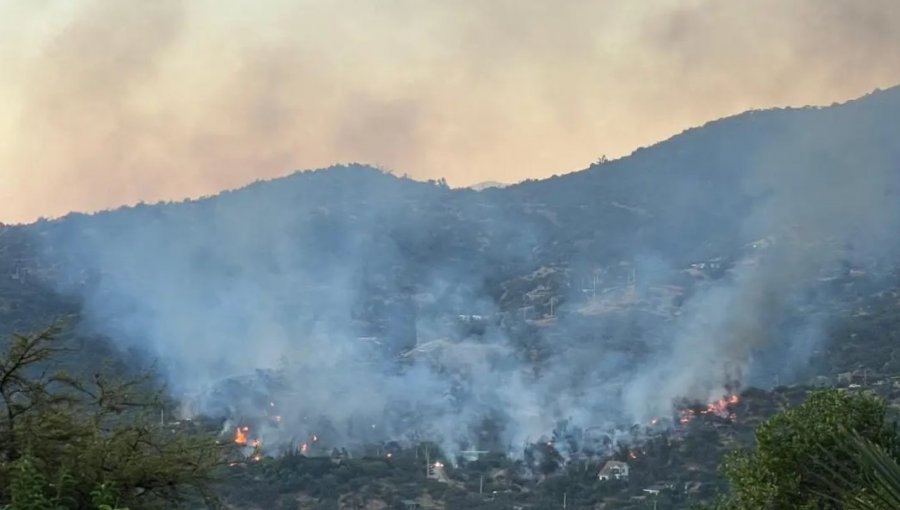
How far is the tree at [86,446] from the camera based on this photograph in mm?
8797

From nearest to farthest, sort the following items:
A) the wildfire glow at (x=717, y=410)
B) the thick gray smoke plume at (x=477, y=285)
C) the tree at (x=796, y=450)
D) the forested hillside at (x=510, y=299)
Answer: the tree at (x=796, y=450) < the wildfire glow at (x=717, y=410) < the forested hillside at (x=510, y=299) < the thick gray smoke plume at (x=477, y=285)

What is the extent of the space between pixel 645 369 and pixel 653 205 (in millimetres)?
47527

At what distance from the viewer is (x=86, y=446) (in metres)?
9.40

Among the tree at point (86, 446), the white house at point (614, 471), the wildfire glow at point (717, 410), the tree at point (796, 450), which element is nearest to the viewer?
the tree at point (86, 446)

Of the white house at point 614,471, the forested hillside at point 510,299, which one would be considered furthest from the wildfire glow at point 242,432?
the white house at point 614,471

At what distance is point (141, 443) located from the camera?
10305 mm

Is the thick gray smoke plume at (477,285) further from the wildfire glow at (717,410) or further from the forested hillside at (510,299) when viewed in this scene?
the wildfire glow at (717,410)

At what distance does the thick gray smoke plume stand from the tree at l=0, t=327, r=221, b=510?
140 ft

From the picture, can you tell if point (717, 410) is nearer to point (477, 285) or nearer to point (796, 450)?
point (796, 450)

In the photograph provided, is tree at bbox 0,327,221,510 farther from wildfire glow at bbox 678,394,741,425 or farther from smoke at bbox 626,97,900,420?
smoke at bbox 626,97,900,420

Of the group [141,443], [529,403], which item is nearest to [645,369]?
[529,403]

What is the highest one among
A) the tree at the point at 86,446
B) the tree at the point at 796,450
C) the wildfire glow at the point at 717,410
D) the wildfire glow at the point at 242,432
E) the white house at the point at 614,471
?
the tree at the point at 86,446

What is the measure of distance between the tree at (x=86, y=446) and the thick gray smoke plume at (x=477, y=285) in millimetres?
42618

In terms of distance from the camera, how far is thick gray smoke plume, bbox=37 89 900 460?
59219mm
